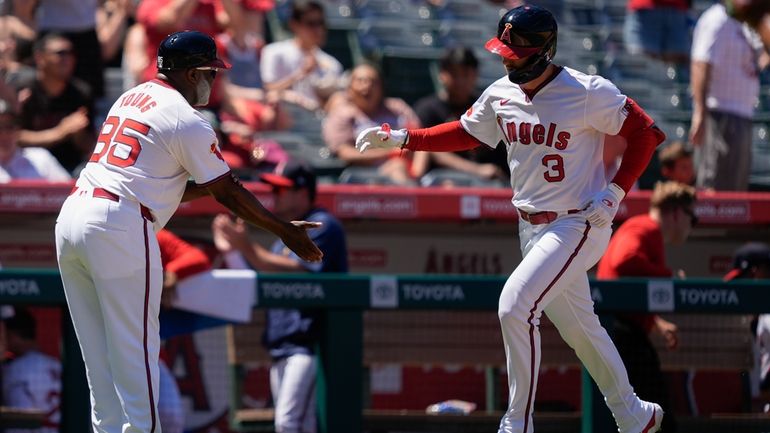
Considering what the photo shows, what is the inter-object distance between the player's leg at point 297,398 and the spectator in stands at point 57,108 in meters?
2.59

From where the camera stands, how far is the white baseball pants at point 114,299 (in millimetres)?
4547

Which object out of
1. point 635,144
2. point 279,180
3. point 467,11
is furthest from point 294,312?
point 467,11

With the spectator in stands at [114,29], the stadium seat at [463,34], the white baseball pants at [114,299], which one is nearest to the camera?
the white baseball pants at [114,299]

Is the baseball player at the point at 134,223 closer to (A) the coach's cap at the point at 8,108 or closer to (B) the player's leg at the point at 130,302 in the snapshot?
(B) the player's leg at the point at 130,302

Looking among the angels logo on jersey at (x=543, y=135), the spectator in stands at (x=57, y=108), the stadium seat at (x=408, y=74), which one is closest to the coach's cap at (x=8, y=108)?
the spectator in stands at (x=57, y=108)

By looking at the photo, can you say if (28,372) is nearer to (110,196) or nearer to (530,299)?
(110,196)

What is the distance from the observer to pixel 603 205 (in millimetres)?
4910

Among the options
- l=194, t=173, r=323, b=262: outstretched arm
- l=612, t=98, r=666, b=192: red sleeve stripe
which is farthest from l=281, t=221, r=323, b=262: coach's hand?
l=612, t=98, r=666, b=192: red sleeve stripe

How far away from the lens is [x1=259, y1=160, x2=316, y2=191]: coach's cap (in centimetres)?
661

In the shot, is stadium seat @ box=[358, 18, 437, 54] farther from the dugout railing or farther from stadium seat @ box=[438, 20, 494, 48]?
the dugout railing

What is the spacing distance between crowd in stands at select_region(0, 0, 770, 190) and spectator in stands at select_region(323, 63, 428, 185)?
1 centimetres

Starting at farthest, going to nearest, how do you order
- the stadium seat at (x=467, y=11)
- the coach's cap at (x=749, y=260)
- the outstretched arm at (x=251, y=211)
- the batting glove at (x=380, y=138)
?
1. the stadium seat at (x=467, y=11)
2. the coach's cap at (x=749, y=260)
3. the batting glove at (x=380, y=138)
4. the outstretched arm at (x=251, y=211)

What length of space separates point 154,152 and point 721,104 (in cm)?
524

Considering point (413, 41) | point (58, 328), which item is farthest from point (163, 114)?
point (413, 41)
